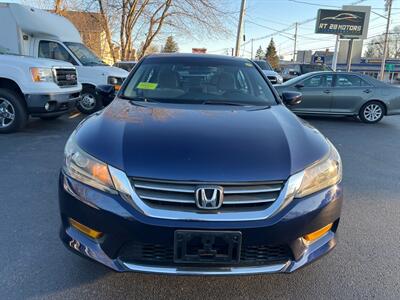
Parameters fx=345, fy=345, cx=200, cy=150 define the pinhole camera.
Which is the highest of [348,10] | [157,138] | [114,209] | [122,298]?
[348,10]

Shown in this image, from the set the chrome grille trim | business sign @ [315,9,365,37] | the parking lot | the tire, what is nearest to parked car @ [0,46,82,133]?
the tire

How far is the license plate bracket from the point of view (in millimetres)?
1850

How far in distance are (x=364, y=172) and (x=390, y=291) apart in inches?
119

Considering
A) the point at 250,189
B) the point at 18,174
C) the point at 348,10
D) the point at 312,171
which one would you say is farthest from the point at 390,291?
the point at 348,10

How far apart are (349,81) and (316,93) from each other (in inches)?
39.6

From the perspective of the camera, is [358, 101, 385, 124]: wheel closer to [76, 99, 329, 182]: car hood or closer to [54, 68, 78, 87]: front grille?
[54, 68, 78, 87]: front grille

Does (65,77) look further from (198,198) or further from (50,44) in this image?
(198,198)

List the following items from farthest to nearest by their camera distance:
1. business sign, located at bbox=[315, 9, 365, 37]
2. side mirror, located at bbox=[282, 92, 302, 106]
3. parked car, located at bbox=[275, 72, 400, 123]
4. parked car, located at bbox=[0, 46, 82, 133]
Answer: business sign, located at bbox=[315, 9, 365, 37], parked car, located at bbox=[275, 72, 400, 123], parked car, located at bbox=[0, 46, 82, 133], side mirror, located at bbox=[282, 92, 302, 106]

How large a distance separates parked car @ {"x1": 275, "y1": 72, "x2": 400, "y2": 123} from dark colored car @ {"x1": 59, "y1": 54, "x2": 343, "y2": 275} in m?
7.68

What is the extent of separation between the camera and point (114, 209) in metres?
1.92

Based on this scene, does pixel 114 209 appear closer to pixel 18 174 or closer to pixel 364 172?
pixel 18 174

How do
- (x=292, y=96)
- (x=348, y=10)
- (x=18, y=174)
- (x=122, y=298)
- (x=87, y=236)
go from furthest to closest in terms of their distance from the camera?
(x=348, y=10)
(x=18, y=174)
(x=292, y=96)
(x=122, y=298)
(x=87, y=236)

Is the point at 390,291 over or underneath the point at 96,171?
underneath

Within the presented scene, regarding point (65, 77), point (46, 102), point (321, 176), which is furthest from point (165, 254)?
point (65, 77)
